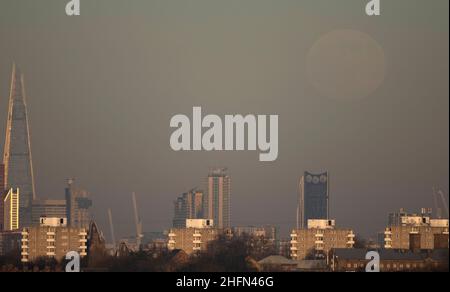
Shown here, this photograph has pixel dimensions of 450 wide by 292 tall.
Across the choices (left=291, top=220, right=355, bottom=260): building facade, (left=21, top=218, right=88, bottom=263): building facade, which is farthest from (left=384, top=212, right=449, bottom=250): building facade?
(left=21, top=218, right=88, bottom=263): building facade

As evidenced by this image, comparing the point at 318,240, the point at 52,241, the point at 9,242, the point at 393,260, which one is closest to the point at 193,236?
the point at 318,240

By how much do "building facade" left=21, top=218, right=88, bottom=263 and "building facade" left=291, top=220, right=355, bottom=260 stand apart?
18.5 metres

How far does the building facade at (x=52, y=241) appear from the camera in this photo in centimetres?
15088

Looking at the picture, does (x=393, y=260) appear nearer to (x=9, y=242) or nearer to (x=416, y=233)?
(x=416, y=233)

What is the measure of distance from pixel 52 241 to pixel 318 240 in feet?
76.3

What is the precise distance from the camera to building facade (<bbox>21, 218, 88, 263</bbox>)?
495 ft

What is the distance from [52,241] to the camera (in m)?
158

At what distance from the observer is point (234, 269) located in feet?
451

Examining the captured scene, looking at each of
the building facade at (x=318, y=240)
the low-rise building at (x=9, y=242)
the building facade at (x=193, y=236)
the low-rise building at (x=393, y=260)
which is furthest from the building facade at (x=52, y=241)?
the low-rise building at (x=393, y=260)

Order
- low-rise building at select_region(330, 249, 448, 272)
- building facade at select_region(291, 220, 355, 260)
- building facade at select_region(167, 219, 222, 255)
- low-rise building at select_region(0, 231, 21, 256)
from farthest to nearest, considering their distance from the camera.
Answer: building facade at select_region(291, 220, 355, 260), building facade at select_region(167, 219, 222, 255), low-rise building at select_region(0, 231, 21, 256), low-rise building at select_region(330, 249, 448, 272)

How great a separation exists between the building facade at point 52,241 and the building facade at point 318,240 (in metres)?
18.5

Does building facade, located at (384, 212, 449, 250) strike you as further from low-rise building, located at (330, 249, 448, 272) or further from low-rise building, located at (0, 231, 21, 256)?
low-rise building, located at (0, 231, 21, 256)

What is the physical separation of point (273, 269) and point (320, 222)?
96.0 ft
